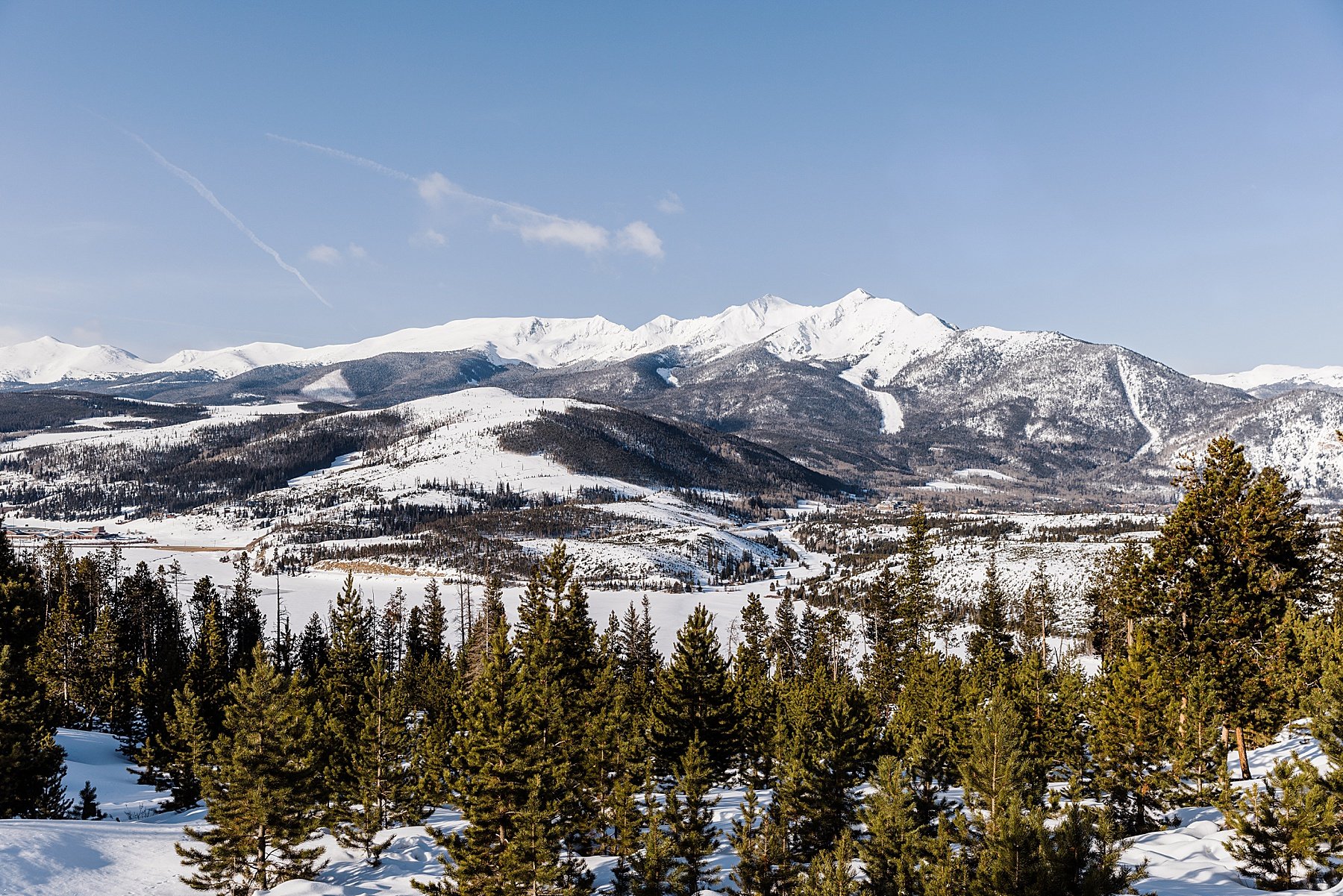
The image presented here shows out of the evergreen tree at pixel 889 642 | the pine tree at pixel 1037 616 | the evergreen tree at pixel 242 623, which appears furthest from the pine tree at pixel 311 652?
the pine tree at pixel 1037 616

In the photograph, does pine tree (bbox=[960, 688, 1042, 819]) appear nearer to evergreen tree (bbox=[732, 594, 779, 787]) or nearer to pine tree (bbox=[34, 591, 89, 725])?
evergreen tree (bbox=[732, 594, 779, 787])

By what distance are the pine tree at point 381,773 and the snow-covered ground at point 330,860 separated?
0.94m

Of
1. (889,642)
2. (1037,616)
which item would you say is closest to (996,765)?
(889,642)

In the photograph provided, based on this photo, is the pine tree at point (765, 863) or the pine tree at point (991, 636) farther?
the pine tree at point (991, 636)

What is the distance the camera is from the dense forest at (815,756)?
20188 mm

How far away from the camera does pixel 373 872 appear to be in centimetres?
3070

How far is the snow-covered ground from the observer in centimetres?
2277

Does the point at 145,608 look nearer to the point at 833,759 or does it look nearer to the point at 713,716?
the point at 713,716

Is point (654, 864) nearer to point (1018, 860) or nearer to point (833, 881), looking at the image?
point (833, 881)

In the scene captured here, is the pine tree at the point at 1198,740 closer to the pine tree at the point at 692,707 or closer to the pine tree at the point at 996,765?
the pine tree at the point at 996,765

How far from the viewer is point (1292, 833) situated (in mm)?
19594

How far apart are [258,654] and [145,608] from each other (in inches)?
2811

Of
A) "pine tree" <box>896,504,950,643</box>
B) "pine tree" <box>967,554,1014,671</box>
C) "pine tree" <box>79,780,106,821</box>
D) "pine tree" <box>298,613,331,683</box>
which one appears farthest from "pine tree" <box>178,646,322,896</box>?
"pine tree" <box>298,613,331,683</box>

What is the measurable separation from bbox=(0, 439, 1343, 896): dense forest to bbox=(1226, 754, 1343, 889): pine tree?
0.09 metres
